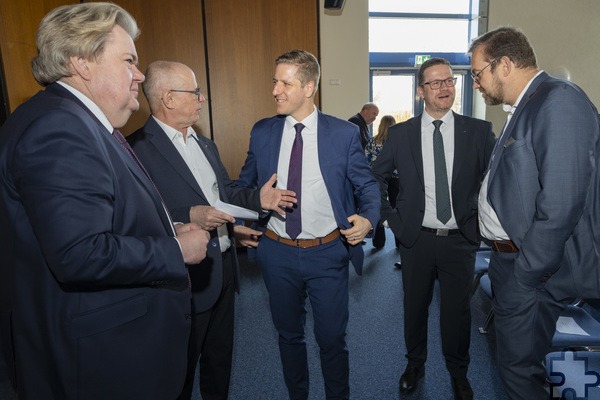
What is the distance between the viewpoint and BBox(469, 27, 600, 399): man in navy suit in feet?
4.96

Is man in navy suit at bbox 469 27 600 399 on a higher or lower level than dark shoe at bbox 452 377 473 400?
higher

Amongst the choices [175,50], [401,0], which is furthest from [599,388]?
[401,0]

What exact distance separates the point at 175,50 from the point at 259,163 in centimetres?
351

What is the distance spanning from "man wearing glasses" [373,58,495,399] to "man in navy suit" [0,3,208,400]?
1.54 meters

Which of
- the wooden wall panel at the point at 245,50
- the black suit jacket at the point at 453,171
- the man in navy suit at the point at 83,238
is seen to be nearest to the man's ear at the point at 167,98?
the man in navy suit at the point at 83,238

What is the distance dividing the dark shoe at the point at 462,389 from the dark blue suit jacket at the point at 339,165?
3.09ft

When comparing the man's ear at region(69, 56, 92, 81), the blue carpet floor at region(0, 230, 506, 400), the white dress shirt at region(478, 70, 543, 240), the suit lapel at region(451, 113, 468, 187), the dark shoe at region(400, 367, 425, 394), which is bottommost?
the blue carpet floor at region(0, 230, 506, 400)

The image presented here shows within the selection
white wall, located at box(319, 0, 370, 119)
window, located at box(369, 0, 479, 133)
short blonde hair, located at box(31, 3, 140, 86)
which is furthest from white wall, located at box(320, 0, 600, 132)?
short blonde hair, located at box(31, 3, 140, 86)

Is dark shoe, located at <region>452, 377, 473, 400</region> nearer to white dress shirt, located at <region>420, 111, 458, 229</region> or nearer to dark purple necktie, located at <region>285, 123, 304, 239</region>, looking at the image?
white dress shirt, located at <region>420, 111, 458, 229</region>

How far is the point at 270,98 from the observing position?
5.26 m

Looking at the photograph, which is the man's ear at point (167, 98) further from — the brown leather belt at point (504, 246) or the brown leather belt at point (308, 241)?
the brown leather belt at point (504, 246)

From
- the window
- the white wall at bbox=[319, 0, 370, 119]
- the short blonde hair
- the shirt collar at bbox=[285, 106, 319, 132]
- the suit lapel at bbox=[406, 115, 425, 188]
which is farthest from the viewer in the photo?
the window

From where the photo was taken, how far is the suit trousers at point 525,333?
1.69 meters

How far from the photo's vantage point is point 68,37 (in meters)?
1.09
